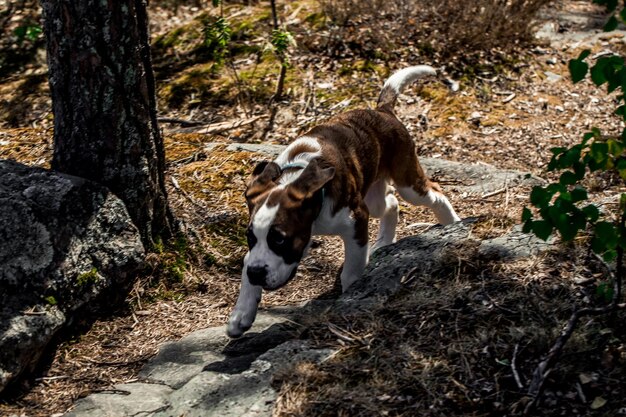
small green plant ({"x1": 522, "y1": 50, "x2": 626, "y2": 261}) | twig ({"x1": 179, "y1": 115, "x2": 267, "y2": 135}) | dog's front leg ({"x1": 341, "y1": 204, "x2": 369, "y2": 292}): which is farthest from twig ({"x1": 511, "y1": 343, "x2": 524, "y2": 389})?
twig ({"x1": 179, "y1": 115, "x2": 267, "y2": 135})

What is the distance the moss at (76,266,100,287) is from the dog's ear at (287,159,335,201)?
1.27m

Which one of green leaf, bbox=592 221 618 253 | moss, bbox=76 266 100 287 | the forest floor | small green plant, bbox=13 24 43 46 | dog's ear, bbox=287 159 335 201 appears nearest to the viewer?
Answer: green leaf, bbox=592 221 618 253

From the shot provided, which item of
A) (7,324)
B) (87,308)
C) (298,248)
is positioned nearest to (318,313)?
(298,248)

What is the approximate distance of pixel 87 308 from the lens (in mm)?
4586

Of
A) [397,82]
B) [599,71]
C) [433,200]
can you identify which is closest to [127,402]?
[599,71]

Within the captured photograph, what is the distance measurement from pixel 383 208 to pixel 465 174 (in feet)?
4.62

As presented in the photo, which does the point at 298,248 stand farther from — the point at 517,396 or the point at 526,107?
the point at 526,107

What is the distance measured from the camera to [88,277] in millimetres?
4508

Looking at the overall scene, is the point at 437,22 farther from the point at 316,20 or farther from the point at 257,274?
the point at 257,274

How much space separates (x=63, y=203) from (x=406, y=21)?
547cm

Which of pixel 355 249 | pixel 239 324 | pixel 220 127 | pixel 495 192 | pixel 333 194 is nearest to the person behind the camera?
pixel 239 324

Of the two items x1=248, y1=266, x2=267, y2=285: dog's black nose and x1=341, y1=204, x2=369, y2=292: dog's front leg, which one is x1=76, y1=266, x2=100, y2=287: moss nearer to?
x1=248, y1=266, x2=267, y2=285: dog's black nose

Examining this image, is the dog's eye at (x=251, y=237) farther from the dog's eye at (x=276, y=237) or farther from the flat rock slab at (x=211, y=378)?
the flat rock slab at (x=211, y=378)

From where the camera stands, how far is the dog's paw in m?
4.32
